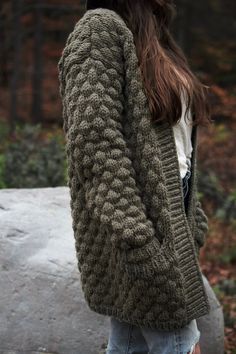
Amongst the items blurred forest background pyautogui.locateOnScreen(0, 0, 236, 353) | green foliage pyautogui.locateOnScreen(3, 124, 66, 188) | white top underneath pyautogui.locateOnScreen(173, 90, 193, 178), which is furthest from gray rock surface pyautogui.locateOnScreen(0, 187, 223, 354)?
green foliage pyautogui.locateOnScreen(3, 124, 66, 188)

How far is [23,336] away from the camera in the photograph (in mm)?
4301

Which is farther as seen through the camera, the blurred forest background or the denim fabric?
the blurred forest background

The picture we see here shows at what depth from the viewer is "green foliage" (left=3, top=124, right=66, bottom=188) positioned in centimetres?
725

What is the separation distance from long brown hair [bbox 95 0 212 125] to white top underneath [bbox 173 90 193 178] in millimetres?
41

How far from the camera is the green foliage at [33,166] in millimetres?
7250

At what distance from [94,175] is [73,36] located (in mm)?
555

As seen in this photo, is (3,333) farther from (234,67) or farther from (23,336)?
(234,67)

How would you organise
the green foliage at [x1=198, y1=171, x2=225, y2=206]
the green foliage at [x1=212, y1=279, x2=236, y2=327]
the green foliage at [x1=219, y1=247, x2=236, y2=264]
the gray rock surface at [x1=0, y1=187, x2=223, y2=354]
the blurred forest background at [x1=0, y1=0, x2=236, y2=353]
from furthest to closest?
the green foliage at [x1=198, y1=171, x2=225, y2=206] → the blurred forest background at [x1=0, y1=0, x2=236, y2=353] → the green foliage at [x1=219, y1=247, x2=236, y2=264] → the green foliage at [x1=212, y1=279, x2=236, y2=327] → the gray rock surface at [x1=0, y1=187, x2=223, y2=354]

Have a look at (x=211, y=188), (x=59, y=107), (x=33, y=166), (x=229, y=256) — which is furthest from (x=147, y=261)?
(x=59, y=107)

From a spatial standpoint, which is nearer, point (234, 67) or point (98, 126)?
point (98, 126)

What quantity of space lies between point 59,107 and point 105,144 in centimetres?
1552

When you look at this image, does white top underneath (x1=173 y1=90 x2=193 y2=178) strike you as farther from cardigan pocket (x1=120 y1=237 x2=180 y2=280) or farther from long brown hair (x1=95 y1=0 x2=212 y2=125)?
cardigan pocket (x1=120 y1=237 x2=180 y2=280)

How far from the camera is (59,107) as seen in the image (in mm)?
18031

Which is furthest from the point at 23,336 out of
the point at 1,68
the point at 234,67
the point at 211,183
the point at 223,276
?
the point at 1,68
